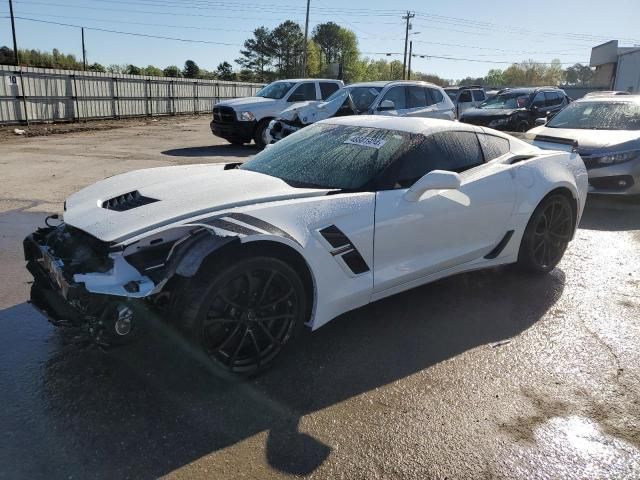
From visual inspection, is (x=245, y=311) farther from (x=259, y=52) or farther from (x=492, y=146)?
(x=259, y=52)

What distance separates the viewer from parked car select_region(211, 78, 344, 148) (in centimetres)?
1406

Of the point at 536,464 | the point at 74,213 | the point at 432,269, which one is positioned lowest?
the point at 536,464

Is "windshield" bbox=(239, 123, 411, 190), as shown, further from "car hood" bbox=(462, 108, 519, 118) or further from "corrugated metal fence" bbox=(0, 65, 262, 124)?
"corrugated metal fence" bbox=(0, 65, 262, 124)

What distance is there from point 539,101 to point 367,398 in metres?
16.9

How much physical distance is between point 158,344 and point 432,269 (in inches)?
77.6

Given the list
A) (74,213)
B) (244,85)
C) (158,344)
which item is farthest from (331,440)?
(244,85)

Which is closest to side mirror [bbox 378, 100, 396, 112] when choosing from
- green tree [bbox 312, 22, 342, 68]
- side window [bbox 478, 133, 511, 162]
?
side window [bbox 478, 133, 511, 162]

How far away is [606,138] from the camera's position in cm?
787

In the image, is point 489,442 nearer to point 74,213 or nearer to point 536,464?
point 536,464

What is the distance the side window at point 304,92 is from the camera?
14.6 metres

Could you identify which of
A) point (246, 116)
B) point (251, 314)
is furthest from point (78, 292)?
point (246, 116)

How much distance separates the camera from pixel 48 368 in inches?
119

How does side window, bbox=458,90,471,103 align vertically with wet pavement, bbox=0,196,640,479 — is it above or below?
above

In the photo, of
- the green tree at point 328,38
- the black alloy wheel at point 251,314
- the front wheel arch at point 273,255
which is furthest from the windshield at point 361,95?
the green tree at point 328,38
